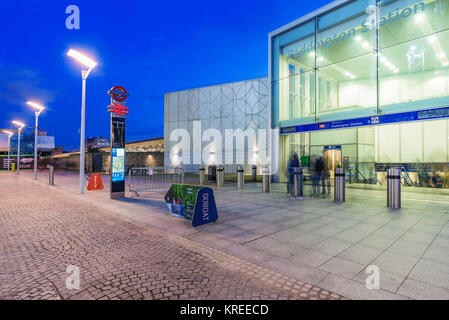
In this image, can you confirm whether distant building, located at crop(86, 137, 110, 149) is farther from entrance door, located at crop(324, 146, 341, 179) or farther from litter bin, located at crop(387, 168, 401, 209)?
litter bin, located at crop(387, 168, 401, 209)

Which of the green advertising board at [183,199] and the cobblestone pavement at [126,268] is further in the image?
the green advertising board at [183,199]

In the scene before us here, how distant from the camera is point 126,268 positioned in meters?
3.64

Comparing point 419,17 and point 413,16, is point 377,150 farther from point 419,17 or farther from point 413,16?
point 413,16

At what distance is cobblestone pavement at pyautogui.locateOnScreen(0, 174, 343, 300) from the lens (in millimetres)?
2949

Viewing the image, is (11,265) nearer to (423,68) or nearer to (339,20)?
(339,20)

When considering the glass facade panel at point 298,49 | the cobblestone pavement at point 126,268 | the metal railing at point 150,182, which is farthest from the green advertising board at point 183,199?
the glass facade panel at point 298,49

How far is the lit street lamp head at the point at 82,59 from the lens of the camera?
11.3 m

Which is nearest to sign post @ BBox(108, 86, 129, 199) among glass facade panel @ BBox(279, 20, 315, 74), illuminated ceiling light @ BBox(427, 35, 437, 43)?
glass facade panel @ BBox(279, 20, 315, 74)

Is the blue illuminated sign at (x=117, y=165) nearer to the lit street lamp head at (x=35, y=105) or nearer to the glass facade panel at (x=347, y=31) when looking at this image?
the glass facade panel at (x=347, y=31)

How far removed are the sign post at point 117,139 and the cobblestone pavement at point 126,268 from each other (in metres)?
4.63

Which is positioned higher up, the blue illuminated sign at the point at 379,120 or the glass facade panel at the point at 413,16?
the glass facade panel at the point at 413,16

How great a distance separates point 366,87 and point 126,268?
24.1 metres

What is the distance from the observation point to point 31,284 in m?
3.15

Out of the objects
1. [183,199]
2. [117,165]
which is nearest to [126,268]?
[183,199]
